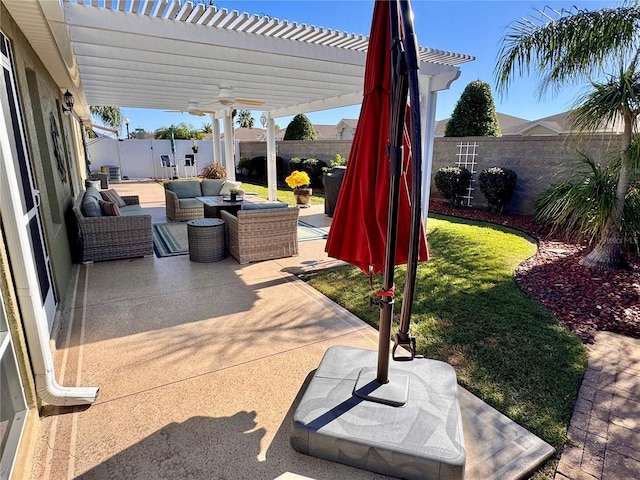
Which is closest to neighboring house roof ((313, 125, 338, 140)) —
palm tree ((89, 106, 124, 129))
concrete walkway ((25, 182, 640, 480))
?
palm tree ((89, 106, 124, 129))

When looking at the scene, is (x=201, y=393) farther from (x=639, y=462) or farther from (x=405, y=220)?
(x=639, y=462)

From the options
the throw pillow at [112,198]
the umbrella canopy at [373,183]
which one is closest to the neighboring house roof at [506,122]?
the throw pillow at [112,198]

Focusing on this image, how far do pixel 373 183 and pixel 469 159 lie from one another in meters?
8.73

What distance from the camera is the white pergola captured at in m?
3.60

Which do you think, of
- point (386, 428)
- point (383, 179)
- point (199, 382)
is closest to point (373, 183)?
point (383, 179)

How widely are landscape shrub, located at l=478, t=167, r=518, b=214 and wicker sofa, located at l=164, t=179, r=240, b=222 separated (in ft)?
19.9

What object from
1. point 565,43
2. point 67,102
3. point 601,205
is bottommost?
point 601,205

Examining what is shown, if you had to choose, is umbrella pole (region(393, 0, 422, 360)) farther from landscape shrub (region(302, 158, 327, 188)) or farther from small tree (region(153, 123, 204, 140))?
small tree (region(153, 123, 204, 140))

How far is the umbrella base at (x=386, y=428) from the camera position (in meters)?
Result: 1.78

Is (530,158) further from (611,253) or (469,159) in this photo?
(611,253)

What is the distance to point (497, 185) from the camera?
8.49m

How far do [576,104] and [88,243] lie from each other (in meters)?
6.82

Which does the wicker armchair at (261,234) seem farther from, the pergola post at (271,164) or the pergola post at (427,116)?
the pergola post at (271,164)

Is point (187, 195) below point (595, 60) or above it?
below
